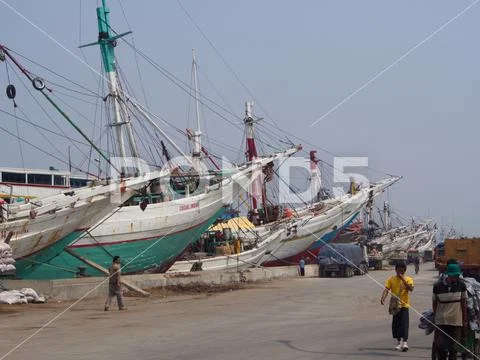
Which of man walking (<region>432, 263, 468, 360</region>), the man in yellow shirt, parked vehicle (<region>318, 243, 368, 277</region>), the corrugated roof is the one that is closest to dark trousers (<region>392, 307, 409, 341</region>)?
the man in yellow shirt

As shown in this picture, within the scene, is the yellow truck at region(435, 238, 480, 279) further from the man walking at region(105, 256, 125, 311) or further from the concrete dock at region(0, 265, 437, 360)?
the man walking at region(105, 256, 125, 311)

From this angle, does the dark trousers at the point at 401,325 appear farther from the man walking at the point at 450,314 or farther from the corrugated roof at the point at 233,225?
the corrugated roof at the point at 233,225

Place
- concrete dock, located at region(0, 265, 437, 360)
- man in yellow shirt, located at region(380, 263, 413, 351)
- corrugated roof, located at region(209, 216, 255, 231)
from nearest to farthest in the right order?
concrete dock, located at region(0, 265, 437, 360)
man in yellow shirt, located at region(380, 263, 413, 351)
corrugated roof, located at region(209, 216, 255, 231)

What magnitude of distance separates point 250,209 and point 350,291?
1022 inches

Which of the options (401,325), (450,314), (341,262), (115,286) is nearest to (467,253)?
(341,262)

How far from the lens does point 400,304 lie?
1034cm

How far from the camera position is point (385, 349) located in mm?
10094

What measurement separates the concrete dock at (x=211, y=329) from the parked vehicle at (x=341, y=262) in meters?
14.3

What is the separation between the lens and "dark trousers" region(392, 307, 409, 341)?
10.1m

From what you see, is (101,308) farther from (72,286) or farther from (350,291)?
(350,291)

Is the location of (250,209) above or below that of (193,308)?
above

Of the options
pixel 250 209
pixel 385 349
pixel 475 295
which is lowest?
pixel 385 349

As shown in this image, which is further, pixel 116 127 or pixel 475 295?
pixel 116 127

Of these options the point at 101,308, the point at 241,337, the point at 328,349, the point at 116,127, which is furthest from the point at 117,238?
the point at 328,349
